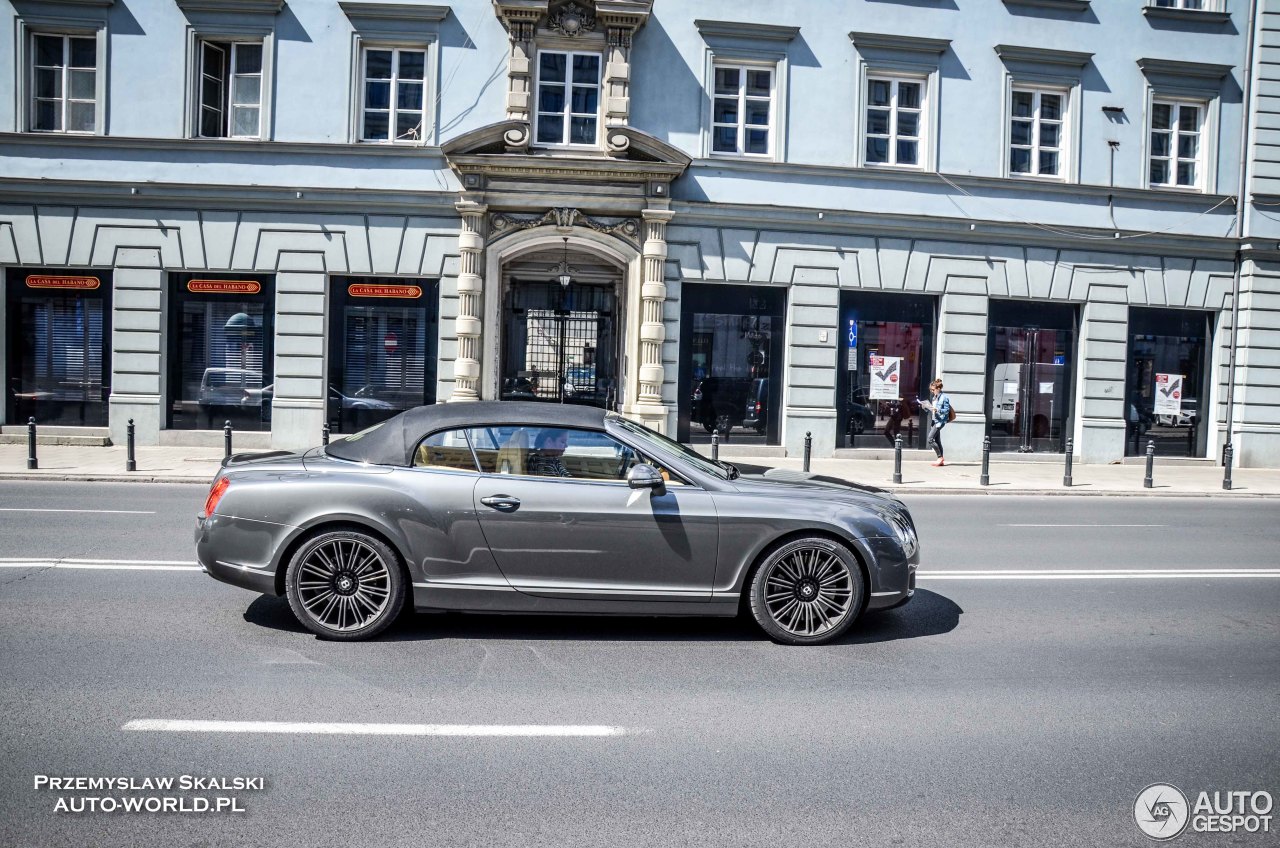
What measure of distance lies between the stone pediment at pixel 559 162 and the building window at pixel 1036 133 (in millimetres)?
7728

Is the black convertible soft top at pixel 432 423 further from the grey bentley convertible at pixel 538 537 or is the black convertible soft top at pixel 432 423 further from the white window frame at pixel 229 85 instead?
the white window frame at pixel 229 85

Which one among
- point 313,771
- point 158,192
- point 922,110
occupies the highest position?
point 922,110

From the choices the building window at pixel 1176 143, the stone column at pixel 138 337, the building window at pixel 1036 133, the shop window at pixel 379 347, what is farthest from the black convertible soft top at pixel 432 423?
the building window at pixel 1176 143

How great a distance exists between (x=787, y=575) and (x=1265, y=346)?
20606mm

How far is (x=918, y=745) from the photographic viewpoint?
14.8 feet

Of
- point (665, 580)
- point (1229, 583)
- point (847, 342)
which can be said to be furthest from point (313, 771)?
point (847, 342)

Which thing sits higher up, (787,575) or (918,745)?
(787,575)

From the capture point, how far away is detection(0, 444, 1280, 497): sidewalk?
604 inches

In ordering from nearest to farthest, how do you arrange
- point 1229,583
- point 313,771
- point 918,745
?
point 313,771 < point 918,745 < point 1229,583

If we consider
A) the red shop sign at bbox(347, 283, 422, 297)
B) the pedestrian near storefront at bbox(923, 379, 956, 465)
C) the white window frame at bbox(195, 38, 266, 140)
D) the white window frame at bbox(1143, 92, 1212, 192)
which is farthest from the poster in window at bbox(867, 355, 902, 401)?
the white window frame at bbox(195, 38, 266, 140)

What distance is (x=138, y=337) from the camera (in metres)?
19.5

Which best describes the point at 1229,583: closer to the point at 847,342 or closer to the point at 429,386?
the point at 847,342

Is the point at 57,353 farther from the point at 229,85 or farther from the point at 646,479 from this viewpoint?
the point at 646,479

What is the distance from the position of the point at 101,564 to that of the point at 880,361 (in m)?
16.3
